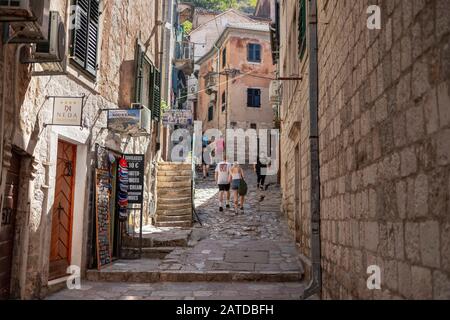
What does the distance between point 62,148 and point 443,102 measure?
6.37m

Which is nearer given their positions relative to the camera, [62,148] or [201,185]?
[62,148]

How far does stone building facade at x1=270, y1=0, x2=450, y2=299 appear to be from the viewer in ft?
7.57

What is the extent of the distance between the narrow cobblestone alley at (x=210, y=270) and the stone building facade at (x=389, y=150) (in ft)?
6.30

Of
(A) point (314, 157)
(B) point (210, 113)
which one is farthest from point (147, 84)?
(B) point (210, 113)

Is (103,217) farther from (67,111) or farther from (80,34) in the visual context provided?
(80,34)

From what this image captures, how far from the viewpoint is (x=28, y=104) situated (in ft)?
18.2

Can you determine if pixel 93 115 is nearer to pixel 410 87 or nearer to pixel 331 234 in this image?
pixel 331 234

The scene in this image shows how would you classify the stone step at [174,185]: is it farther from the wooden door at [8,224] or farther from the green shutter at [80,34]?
the wooden door at [8,224]

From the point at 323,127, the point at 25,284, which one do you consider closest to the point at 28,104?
the point at 25,284

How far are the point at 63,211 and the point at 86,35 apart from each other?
309 cm

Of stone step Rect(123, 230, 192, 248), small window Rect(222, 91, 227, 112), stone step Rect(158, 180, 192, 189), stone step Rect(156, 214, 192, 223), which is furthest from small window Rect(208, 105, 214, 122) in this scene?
stone step Rect(123, 230, 192, 248)

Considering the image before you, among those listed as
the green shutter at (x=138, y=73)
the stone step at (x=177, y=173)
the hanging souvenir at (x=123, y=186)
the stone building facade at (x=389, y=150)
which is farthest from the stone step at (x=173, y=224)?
the stone building facade at (x=389, y=150)

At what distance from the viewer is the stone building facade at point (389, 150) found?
2.31 m

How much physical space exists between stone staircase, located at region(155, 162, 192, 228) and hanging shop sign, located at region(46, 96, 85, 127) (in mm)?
6560
